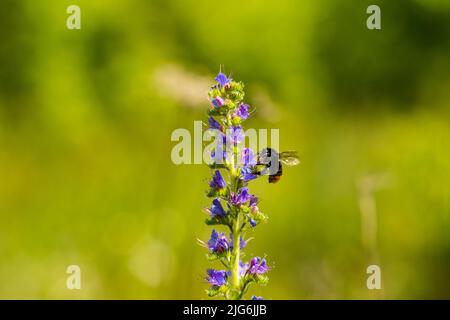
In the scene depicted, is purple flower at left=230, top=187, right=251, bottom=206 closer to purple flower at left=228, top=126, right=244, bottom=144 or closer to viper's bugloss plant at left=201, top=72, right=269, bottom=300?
viper's bugloss plant at left=201, top=72, right=269, bottom=300

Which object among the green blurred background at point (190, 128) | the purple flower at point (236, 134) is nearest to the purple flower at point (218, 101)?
the purple flower at point (236, 134)

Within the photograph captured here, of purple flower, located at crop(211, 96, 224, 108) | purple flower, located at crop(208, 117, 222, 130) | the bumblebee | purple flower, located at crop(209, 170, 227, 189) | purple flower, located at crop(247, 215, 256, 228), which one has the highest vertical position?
purple flower, located at crop(211, 96, 224, 108)

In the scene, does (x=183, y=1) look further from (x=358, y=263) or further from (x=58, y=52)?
(x=358, y=263)

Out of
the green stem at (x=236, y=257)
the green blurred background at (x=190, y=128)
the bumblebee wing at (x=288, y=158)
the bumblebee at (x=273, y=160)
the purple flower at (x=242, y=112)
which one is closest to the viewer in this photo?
the green stem at (x=236, y=257)

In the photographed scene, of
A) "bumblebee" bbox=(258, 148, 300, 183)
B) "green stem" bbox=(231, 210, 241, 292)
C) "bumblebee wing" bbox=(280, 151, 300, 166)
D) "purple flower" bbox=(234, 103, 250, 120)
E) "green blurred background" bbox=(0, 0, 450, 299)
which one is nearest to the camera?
"green stem" bbox=(231, 210, 241, 292)

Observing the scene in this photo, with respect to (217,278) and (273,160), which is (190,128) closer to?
(273,160)

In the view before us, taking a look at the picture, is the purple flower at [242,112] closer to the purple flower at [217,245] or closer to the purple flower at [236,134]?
the purple flower at [236,134]

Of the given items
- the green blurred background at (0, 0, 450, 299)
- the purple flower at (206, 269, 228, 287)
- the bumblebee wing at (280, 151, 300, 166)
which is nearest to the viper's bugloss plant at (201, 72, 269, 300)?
the purple flower at (206, 269, 228, 287)
